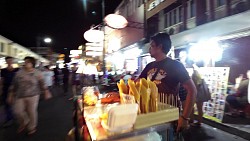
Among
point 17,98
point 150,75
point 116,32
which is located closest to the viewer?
point 150,75

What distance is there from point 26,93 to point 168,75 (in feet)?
14.1

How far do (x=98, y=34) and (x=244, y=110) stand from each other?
836 centimetres

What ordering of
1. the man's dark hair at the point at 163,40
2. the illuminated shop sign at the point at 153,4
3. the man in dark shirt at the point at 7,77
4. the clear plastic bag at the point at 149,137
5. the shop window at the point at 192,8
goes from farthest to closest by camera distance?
1. the illuminated shop sign at the point at 153,4
2. the shop window at the point at 192,8
3. the man in dark shirt at the point at 7,77
4. the man's dark hair at the point at 163,40
5. the clear plastic bag at the point at 149,137

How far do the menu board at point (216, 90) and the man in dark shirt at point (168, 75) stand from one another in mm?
4491

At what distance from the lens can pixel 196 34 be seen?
7328 millimetres

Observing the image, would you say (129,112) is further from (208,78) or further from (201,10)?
(201,10)

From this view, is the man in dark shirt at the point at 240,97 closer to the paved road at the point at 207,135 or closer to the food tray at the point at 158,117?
the paved road at the point at 207,135

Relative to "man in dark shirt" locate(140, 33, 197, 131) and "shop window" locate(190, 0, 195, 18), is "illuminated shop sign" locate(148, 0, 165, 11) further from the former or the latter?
"man in dark shirt" locate(140, 33, 197, 131)

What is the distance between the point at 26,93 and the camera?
5.53 m

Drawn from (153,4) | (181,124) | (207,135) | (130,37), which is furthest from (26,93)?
(130,37)

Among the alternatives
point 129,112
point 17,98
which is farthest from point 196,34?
point 129,112

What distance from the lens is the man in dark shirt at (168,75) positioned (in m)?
2.39

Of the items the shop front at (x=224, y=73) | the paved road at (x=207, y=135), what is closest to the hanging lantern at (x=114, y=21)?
the shop front at (x=224, y=73)

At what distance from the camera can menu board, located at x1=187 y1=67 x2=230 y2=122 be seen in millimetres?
6504
